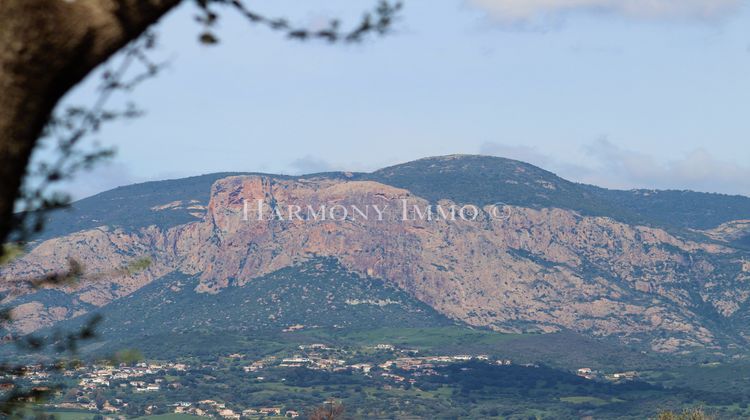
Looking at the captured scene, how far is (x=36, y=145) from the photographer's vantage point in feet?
18.2

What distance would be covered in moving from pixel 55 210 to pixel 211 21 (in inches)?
86.2

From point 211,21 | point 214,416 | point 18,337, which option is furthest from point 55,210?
point 214,416

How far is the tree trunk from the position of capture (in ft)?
17.3

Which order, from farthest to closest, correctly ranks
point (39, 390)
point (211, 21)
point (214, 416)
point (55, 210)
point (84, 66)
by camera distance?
point (214, 416), point (39, 390), point (55, 210), point (211, 21), point (84, 66)

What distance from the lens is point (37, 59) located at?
17.5ft

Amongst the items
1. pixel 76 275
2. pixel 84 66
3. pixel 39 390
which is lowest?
pixel 39 390

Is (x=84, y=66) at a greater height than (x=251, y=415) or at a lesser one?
greater

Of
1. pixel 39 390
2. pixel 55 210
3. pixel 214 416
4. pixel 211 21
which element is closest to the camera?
pixel 211 21

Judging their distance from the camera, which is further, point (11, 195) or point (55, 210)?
point (55, 210)

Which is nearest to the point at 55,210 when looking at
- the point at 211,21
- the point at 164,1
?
the point at 211,21

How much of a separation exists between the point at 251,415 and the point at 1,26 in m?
195

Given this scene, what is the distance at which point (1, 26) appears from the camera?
523 centimetres

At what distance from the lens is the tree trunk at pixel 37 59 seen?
527 centimetres

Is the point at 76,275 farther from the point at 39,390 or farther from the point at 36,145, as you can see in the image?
the point at 36,145
